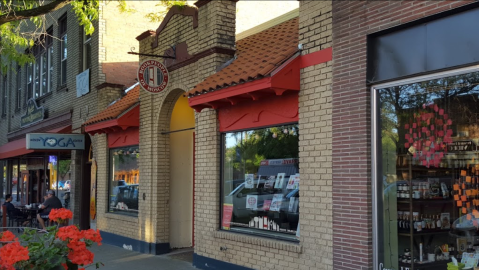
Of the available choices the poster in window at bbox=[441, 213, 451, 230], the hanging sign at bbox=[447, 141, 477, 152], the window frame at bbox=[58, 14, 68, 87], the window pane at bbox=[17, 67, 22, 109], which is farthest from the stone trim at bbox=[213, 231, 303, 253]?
the window pane at bbox=[17, 67, 22, 109]

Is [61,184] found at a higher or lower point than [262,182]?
lower

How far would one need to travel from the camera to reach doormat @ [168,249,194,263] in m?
10.4

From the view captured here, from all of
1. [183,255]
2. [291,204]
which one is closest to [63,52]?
[183,255]

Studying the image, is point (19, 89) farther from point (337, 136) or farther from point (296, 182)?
point (337, 136)

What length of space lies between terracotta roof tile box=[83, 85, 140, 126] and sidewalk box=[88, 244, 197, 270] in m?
3.33

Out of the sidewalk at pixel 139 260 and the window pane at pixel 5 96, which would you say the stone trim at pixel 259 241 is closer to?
the sidewalk at pixel 139 260

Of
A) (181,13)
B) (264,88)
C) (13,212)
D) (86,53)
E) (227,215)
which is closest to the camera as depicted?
(264,88)

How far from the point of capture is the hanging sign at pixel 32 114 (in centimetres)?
1946

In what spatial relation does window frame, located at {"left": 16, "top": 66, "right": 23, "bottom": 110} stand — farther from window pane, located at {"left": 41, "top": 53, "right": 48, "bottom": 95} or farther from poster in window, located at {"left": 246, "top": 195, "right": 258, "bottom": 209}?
poster in window, located at {"left": 246, "top": 195, "right": 258, "bottom": 209}

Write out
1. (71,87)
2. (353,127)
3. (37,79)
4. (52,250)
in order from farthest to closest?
(37,79) < (71,87) < (353,127) < (52,250)

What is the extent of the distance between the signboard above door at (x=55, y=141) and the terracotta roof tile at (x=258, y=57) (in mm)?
7430

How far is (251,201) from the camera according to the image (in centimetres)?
844

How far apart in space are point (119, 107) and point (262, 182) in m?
5.87

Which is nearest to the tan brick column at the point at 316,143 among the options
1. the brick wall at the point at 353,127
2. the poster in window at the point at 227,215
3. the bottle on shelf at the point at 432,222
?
the brick wall at the point at 353,127
